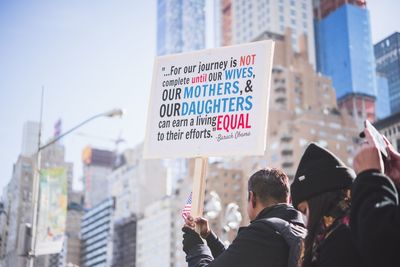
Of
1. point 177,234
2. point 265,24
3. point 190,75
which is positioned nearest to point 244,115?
point 190,75

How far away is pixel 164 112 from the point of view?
5.89 meters

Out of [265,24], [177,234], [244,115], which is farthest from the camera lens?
[265,24]

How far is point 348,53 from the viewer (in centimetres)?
13975

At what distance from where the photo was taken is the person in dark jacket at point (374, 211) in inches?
117

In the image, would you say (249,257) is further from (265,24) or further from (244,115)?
(265,24)

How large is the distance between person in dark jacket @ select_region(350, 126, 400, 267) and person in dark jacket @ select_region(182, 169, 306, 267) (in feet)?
2.91

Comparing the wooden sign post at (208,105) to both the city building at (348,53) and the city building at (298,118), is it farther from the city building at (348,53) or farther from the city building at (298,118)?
the city building at (348,53)

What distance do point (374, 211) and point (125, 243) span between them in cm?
15402

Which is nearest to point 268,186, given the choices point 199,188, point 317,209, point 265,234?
point 265,234

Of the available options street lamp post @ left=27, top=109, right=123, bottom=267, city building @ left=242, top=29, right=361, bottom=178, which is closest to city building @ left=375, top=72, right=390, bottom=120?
city building @ left=242, top=29, right=361, bottom=178

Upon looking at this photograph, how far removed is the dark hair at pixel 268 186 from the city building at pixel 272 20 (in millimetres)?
137175

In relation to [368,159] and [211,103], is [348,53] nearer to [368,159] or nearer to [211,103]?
[211,103]

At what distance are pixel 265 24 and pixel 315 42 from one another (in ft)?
44.2

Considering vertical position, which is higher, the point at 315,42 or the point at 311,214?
the point at 315,42
